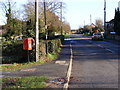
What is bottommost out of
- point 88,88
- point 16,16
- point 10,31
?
point 88,88

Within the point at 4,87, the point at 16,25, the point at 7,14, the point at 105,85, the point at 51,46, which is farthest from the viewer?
the point at 7,14

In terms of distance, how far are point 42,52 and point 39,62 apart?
115 centimetres

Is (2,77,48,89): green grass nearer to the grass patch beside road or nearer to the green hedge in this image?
the grass patch beside road

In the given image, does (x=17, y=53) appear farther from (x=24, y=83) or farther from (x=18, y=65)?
(x=24, y=83)

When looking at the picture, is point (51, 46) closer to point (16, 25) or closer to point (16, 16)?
point (16, 25)

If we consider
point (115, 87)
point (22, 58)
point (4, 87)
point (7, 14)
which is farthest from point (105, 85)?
point (7, 14)

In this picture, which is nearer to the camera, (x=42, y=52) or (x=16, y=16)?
(x=42, y=52)

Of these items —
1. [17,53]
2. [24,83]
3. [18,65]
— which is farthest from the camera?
[17,53]

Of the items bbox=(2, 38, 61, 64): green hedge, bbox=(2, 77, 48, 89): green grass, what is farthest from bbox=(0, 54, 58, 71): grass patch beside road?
bbox=(2, 77, 48, 89): green grass

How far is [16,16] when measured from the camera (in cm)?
3494

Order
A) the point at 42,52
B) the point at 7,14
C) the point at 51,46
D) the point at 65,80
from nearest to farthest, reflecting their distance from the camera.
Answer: the point at 65,80
the point at 42,52
the point at 51,46
the point at 7,14

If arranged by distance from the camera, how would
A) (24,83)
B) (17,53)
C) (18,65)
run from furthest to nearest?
1. (17,53)
2. (18,65)
3. (24,83)

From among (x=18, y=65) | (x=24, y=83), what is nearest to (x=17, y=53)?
(x=18, y=65)

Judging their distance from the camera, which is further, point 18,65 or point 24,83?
point 18,65
